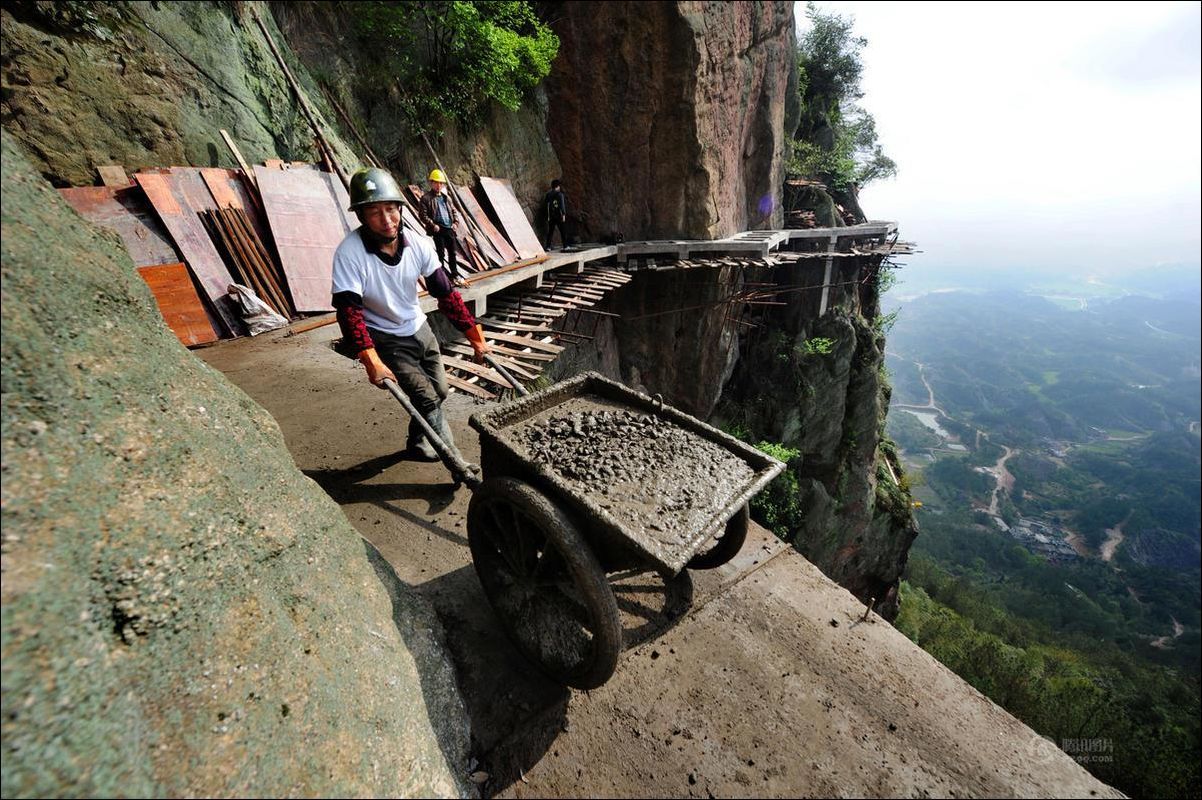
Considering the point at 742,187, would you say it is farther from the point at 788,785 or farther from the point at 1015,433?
the point at 1015,433

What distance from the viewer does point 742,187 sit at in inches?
642

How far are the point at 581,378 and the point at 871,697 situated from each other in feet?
8.40

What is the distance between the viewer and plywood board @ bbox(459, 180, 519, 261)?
10.2 meters

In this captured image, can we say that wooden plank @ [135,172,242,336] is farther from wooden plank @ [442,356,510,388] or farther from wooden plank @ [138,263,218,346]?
wooden plank @ [442,356,510,388]

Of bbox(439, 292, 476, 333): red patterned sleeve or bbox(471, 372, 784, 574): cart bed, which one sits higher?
bbox(439, 292, 476, 333): red patterned sleeve

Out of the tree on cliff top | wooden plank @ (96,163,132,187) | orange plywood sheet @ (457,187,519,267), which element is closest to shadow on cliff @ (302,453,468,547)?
wooden plank @ (96,163,132,187)

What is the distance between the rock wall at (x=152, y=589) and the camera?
1.14 m

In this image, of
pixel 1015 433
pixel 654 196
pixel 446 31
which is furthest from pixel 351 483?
pixel 1015 433

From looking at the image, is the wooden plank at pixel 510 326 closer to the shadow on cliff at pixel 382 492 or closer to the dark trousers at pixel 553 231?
the shadow on cliff at pixel 382 492

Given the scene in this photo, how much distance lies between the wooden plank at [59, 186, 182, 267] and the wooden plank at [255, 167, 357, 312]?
120 cm

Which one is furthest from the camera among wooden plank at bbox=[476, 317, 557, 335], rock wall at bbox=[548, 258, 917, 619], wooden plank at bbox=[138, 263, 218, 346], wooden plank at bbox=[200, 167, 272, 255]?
rock wall at bbox=[548, 258, 917, 619]

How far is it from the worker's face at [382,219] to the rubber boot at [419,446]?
1633mm

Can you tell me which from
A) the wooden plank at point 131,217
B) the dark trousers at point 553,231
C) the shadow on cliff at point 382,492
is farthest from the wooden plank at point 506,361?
the dark trousers at point 553,231

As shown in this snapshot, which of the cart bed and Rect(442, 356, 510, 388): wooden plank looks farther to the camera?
Rect(442, 356, 510, 388): wooden plank
